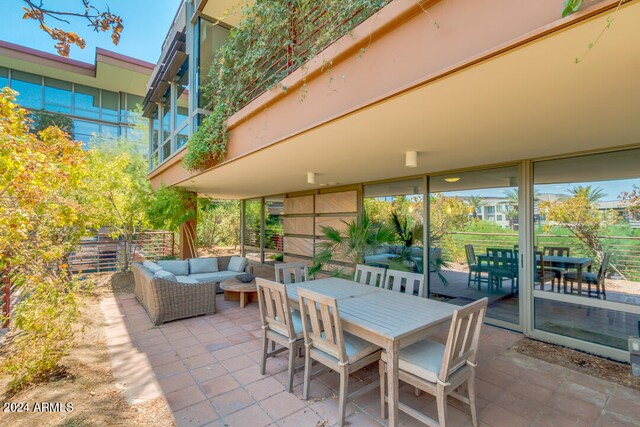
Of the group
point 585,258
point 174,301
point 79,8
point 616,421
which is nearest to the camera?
point 79,8

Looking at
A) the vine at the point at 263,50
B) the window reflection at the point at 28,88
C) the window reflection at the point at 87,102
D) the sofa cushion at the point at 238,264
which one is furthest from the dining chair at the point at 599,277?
the window reflection at the point at 28,88

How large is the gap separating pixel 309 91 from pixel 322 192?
5.14 metres

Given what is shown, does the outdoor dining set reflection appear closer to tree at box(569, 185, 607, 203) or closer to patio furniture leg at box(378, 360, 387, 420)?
tree at box(569, 185, 607, 203)

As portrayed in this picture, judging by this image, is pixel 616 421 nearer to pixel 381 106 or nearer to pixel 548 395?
pixel 548 395

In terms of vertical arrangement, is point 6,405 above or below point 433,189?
below

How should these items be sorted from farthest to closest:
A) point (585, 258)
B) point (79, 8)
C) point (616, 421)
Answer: point (585, 258)
point (616, 421)
point (79, 8)

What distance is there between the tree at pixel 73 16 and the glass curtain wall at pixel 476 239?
4.87 meters

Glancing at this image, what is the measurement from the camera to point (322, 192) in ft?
26.2

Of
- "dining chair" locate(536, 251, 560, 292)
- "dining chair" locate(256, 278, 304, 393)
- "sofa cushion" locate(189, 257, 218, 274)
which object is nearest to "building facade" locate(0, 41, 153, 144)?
"sofa cushion" locate(189, 257, 218, 274)

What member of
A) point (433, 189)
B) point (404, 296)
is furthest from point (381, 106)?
point (433, 189)

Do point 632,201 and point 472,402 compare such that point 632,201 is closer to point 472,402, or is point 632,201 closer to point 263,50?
point 472,402

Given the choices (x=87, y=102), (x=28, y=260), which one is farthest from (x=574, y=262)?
(x=87, y=102)

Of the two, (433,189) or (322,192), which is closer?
(433,189)

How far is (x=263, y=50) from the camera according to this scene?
11.9 ft
